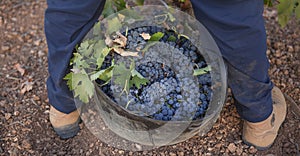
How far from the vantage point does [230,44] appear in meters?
1.48

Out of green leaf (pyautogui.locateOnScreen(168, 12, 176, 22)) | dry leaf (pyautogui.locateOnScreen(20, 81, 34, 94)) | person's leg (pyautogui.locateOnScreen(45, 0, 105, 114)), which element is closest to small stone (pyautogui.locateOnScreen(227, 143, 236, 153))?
green leaf (pyautogui.locateOnScreen(168, 12, 176, 22))

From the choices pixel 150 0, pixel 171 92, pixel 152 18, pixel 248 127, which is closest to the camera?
pixel 171 92

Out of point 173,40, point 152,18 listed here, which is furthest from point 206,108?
point 152,18

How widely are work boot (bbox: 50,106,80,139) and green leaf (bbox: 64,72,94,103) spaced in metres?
0.30

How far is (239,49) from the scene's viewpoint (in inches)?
58.6

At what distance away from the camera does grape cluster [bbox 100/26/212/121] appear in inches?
57.5

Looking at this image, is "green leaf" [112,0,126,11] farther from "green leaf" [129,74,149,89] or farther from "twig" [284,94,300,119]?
"twig" [284,94,300,119]

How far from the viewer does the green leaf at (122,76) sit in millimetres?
1451

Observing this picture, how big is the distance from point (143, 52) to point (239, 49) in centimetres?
30

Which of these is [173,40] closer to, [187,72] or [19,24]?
[187,72]

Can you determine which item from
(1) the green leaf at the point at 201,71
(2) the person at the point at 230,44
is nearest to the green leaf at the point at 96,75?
(2) the person at the point at 230,44

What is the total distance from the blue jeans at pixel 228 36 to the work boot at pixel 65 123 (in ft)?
0.53

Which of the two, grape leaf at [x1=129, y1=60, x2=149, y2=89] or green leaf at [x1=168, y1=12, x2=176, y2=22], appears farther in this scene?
green leaf at [x1=168, y1=12, x2=176, y2=22]

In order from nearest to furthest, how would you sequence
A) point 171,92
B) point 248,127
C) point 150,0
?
point 171,92 < point 248,127 < point 150,0
